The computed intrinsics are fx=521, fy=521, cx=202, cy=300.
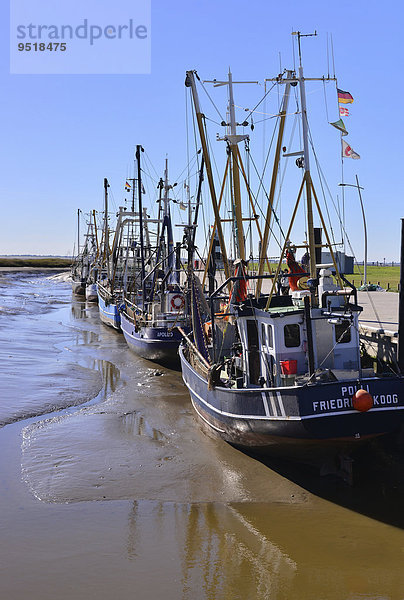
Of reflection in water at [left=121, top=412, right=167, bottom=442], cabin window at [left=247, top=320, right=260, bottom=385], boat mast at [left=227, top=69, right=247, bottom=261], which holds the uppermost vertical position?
boat mast at [left=227, top=69, right=247, bottom=261]

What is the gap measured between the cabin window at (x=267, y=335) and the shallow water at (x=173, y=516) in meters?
2.88

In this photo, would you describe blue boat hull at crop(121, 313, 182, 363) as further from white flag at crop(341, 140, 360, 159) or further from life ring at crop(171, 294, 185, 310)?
white flag at crop(341, 140, 360, 159)

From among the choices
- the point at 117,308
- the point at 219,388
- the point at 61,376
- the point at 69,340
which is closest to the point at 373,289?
the point at 117,308

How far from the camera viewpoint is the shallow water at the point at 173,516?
7.97m

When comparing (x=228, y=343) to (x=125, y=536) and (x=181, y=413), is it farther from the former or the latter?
(x=125, y=536)

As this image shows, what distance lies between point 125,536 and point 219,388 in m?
4.72

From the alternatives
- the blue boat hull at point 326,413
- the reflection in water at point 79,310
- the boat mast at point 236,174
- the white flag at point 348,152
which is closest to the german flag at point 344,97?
the white flag at point 348,152

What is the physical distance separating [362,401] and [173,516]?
14.1 feet

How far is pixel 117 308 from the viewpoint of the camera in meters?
35.2

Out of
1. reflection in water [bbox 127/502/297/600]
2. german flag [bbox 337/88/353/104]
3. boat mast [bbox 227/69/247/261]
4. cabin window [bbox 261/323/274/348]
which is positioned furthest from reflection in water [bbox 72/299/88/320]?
reflection in water [bbox 127/502/297/600]

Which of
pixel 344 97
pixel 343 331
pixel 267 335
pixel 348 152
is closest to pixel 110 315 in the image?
pixel 348 152

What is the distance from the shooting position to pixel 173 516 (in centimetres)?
998

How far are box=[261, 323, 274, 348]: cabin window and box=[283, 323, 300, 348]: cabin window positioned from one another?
1.24 ft

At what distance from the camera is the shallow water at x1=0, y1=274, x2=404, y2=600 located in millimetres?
7969
